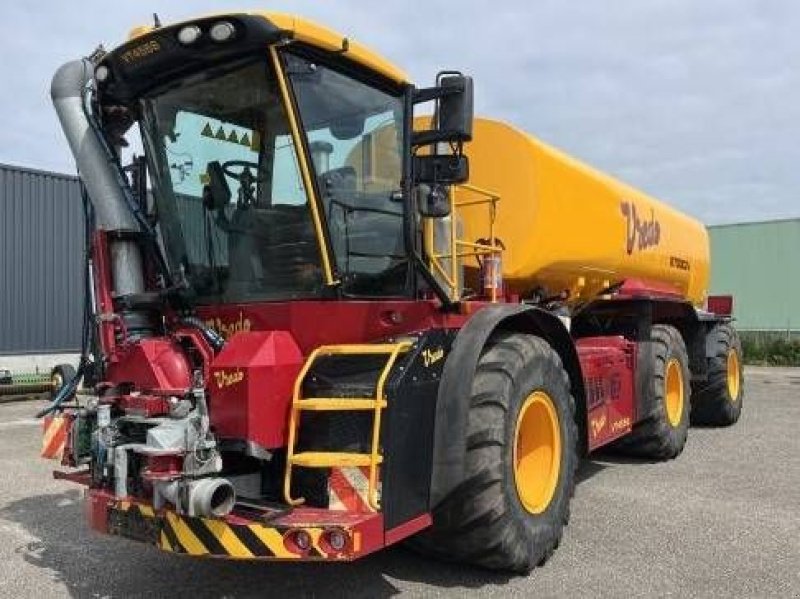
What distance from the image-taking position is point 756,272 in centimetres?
2761

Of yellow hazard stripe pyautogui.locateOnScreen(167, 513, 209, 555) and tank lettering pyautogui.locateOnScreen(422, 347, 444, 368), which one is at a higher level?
tank lettering pyautogui.locateOnScreen(422, 347, 444, 368)

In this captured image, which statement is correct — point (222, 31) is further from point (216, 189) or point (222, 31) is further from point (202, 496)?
point (202, 496)

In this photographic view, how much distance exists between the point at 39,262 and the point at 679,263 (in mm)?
12161

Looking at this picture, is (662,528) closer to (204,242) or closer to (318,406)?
(318,406)

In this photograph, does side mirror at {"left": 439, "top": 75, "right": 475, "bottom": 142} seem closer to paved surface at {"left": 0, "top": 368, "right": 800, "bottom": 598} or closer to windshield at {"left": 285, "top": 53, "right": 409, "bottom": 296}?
windshield at {"left": 285, "top": 53, "right": 409, "bottom": 296}

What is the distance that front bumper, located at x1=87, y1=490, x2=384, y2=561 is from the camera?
11.8ft

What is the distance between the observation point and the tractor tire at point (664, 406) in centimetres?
771

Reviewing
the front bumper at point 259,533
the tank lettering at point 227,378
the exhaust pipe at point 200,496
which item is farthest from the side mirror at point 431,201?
the exhaust pipe at point 200,496

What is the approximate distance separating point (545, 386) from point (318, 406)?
1.59m

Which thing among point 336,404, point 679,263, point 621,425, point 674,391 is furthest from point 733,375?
point 336,404

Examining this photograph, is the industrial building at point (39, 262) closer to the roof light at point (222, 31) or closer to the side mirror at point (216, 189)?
the side mirror at point (216, 189)

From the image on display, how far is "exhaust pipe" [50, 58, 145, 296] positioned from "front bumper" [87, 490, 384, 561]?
1574 millimetres

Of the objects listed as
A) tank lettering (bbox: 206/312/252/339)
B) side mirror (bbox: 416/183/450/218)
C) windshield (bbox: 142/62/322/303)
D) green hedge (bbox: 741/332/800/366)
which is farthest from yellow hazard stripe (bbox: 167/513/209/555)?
green hedge (bbox: 741/332/800/366)

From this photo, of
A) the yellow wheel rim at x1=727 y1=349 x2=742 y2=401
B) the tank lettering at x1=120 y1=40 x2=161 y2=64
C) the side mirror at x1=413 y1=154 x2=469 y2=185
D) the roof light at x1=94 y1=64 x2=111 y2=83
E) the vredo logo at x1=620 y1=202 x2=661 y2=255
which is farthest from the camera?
the yellow wheel rim at x1=727 y1=349 x2=742 y2=401
